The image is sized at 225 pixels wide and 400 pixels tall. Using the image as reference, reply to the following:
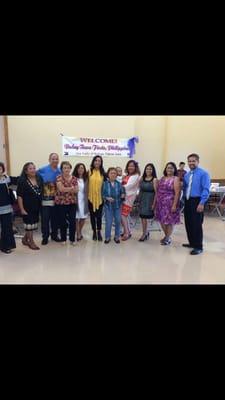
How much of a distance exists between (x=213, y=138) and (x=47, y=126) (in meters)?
4.04

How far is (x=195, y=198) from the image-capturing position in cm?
371

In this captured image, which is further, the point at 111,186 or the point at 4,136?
the point at 4,136

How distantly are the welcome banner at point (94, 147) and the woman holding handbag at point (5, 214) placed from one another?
8.96 ft

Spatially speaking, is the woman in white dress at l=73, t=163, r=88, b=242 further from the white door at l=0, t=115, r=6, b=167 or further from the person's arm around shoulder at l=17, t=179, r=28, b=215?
the white door at l=0, t=115, r=6, b=167

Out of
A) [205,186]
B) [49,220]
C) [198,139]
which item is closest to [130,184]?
[205,186]

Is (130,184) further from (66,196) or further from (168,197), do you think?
(66,196)

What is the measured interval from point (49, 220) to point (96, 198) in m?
0.79

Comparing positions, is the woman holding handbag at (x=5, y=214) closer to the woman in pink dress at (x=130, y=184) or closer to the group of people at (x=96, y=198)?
the group of people at (x=96, y=198)

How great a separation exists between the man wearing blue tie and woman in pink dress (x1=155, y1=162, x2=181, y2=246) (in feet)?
0.49

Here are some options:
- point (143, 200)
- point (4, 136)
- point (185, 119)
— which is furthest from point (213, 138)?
point (4, 136)

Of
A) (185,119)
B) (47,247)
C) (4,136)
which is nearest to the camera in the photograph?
(47,247)

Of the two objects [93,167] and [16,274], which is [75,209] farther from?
[16,274]

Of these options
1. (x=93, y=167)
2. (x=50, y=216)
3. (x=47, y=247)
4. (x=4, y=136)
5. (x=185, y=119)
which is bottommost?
(x=47, y=247)

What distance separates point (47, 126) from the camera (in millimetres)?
6059
